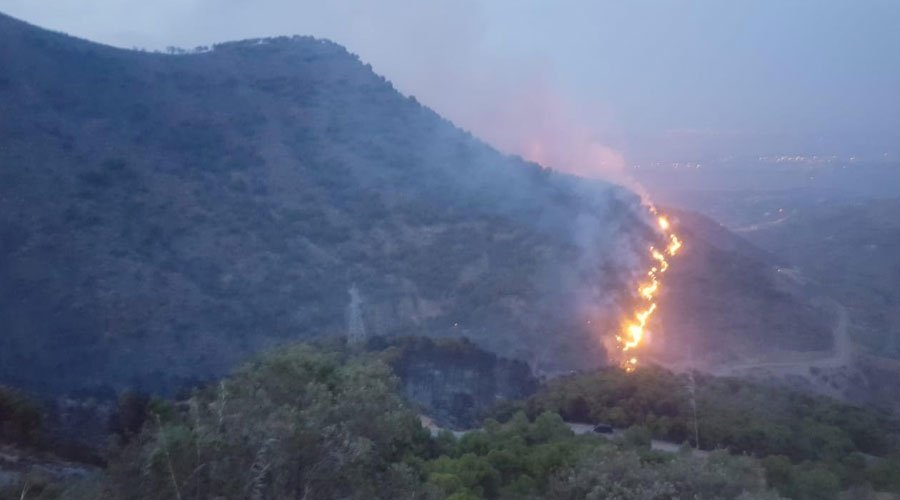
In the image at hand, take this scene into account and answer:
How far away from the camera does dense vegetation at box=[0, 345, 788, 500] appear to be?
8.66 m

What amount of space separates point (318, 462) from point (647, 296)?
3071cm

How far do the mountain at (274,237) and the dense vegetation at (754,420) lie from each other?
3.89m

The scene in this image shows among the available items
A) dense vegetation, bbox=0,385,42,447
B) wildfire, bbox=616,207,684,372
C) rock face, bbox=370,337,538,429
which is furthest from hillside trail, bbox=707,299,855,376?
dense vegetation, bbox=0,385,42,447

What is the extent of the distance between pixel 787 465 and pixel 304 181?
2919 centimetres

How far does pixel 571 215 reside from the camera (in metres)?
45.1

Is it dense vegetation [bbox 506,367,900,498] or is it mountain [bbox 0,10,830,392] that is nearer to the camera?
dense vegetation [bbox 506,367,900,498]

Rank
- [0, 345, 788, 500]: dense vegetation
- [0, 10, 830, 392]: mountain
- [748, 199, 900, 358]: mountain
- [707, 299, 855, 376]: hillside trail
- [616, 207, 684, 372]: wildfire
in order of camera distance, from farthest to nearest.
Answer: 1. [748, 199, 900, 358]: mountain
2. [616, 207, 684, 372]: wildfire
3. [707, 299, 855, 376]: hillside trail
4. [0, 10, 830, 392]: mountain
5. [0, 345, 788, 500]: dense vegetation

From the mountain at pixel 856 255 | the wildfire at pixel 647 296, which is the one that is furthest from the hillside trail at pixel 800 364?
the wildfire at pixel 647 296

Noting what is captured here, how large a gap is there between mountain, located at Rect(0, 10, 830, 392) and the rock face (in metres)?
1.29

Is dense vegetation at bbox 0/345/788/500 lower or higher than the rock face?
lower

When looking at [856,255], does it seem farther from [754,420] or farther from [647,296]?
[754,420]

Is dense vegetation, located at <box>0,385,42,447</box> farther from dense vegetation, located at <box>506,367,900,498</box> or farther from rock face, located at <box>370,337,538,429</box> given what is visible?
dense vegetation, located at <box>506,367,900,498</box>

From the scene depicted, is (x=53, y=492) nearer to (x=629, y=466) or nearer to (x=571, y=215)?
(x=629, y=466)

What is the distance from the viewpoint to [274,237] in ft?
124
